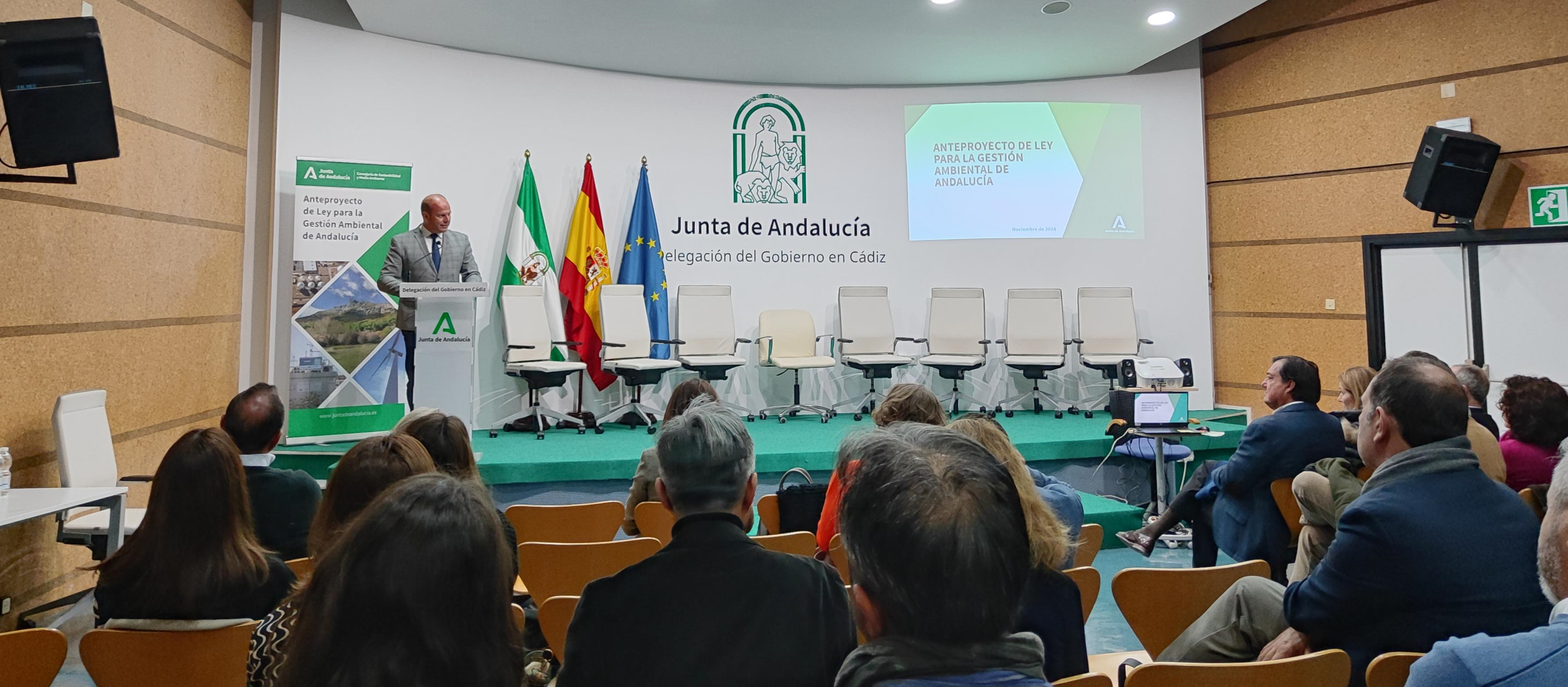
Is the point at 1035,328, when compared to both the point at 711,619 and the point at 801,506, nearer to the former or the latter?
the point at 801,506

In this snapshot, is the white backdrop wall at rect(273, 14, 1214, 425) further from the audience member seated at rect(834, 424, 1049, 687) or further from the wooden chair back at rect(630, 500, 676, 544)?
the audience member seated at rect(834, 424, 1049, 687)

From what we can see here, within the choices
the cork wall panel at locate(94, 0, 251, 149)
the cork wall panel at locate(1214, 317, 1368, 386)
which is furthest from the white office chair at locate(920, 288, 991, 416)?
the cork wall panel at locate(94, 0, 251, 149)

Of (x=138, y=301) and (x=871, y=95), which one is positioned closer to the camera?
(x=138, y=301)

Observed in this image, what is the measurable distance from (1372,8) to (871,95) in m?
3.94

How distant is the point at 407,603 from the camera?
3.29 feet

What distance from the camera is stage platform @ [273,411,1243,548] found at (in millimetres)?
4973

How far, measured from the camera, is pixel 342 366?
5.50 meters

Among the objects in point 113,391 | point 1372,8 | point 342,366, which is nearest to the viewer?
point 113,391

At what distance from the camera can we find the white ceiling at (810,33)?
5922 mm

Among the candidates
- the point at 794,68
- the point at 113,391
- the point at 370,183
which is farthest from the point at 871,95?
the point at 113,391

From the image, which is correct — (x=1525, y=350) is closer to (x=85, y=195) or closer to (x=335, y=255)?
(x=335, y=255)

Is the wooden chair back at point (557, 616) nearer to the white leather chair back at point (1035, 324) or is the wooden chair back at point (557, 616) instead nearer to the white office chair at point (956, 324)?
the white office chair at point (956, 324)

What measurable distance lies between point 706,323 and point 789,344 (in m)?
0.74

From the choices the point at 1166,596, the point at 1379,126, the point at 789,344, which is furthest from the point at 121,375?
the point at 1379,126
